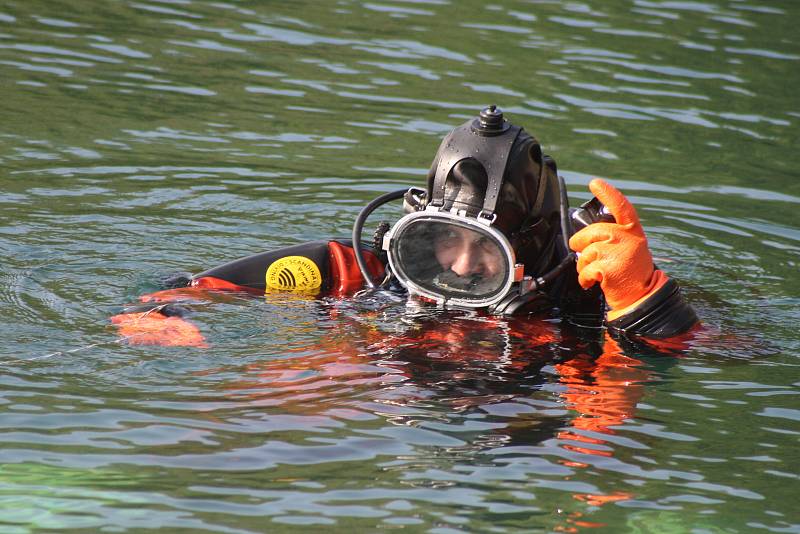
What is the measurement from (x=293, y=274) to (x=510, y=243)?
95cm

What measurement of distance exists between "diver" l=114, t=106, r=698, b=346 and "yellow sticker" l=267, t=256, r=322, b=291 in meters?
0.29

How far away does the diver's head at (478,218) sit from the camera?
430 cm

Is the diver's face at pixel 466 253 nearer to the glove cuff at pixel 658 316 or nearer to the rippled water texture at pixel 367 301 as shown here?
the rippled water texture at pixel 367 301

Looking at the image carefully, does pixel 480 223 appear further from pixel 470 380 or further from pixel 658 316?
pixel 658 316

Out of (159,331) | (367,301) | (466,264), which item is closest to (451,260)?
(466,264)

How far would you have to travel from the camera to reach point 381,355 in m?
4.32

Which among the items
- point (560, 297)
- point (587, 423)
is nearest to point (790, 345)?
point (560, 297)

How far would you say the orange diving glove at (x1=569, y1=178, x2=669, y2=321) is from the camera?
426 centimetres

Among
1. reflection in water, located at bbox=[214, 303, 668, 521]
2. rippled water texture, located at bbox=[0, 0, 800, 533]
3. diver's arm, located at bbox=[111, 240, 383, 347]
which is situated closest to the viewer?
rippled water texture, located at bbox=[0, 0, 800, 533]

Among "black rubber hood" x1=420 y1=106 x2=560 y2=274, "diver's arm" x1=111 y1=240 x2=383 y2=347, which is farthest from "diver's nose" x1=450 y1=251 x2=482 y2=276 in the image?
"diver's arm" x1=111 y1=240 x2=383 y2=347

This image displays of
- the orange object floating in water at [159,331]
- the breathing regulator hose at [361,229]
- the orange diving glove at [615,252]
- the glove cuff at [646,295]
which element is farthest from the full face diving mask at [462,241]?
the orange object floating in water at [159,331]

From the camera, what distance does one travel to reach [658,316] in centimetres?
443

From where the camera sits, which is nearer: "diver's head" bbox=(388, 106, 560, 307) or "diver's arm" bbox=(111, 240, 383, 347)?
"diver's head" bbox=(388, 106, 560, 307)

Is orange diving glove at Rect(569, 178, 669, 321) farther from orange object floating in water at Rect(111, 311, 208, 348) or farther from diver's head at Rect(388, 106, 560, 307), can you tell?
orange object floating in water at Rect(111, 311, 208, 348)
